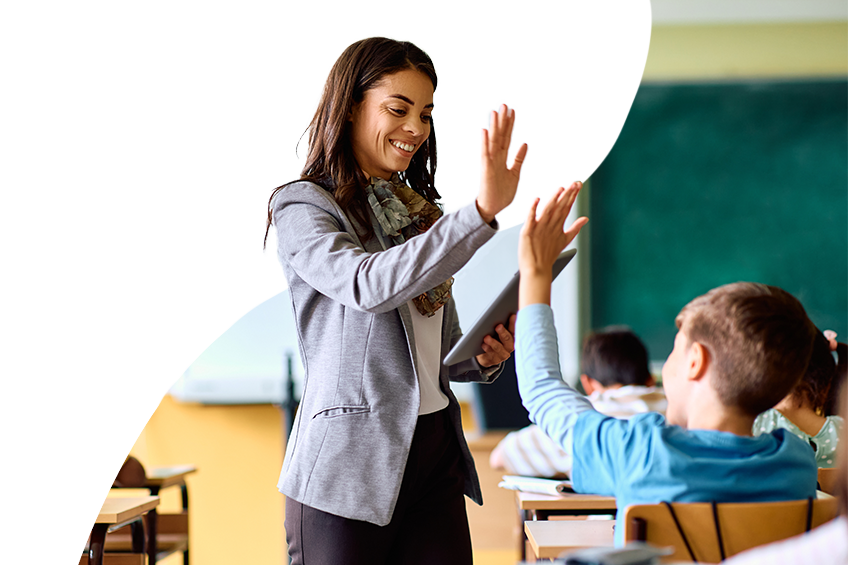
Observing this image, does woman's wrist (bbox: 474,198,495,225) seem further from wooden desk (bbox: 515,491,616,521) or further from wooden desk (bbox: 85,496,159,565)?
wooden desk (bbox: 85,496,159,565)

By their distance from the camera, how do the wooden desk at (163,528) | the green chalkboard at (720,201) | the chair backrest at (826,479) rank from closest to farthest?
the chair backrest at (826,479) < the wooden desk at (163,528) < the green chalkboard at (720,201)

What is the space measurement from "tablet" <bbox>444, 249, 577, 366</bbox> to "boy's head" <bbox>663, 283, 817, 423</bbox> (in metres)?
0.24

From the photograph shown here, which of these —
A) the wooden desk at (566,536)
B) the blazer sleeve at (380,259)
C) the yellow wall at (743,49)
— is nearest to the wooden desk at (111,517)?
the wooden desk at (566,536)

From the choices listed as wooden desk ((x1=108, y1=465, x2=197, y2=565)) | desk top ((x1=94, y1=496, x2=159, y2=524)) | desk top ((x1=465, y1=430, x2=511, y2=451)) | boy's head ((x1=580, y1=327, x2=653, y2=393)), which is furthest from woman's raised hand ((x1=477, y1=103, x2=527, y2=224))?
desk top ((x1=465, y1=430, x2=511, y2=451))

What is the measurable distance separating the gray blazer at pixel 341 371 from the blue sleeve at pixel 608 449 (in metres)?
0.26

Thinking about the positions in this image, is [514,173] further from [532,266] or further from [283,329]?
[283,329]

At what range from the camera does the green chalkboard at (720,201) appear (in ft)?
13.0

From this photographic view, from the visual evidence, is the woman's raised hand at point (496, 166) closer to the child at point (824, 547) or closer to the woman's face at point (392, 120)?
the woman's face at point (392, 120)

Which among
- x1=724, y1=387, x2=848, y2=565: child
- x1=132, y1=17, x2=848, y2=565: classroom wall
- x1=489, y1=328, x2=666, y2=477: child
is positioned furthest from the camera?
x1=132, y1=17, x2=848, y2=565: classroom wall

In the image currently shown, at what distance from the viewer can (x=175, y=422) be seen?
3.75m

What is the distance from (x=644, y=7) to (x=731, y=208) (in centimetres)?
114

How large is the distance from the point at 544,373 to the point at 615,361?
68.6 inches

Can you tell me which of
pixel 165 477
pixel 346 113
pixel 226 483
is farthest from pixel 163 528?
pixel 346 113

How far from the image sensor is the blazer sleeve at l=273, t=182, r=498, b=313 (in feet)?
3.27
